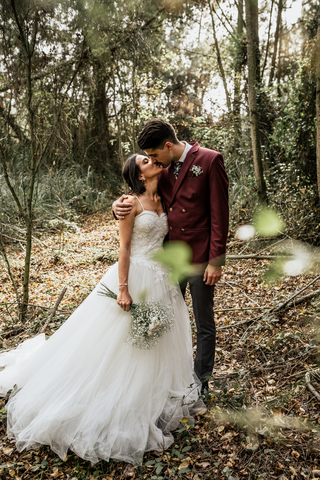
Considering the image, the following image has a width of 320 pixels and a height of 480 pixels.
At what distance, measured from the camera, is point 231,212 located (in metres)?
6.88

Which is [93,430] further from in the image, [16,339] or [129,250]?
[16,339]

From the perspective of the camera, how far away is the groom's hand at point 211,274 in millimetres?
2453

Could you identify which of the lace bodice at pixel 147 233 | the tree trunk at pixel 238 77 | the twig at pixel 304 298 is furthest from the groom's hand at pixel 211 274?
the tree trunk at pixel 238 77

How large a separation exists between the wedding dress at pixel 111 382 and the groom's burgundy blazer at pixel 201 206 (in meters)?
0.16

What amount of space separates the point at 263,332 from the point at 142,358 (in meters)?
1.54

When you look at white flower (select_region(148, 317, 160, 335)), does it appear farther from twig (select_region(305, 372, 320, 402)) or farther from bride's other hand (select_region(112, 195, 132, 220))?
twig (select_region(305, 372, 320, 402))

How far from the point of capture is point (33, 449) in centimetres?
229

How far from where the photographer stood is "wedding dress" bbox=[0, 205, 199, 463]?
7.34ft

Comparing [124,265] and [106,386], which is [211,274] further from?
[106,386]

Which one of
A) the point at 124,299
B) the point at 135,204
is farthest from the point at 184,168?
the point at 124,299

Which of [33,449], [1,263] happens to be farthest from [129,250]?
[1,263]

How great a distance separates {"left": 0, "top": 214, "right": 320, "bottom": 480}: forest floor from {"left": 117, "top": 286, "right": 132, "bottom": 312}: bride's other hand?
855 millimetres

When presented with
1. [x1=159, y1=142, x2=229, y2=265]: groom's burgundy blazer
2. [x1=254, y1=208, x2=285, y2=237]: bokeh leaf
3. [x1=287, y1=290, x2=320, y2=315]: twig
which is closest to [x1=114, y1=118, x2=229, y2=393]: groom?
[x1=159, y1=142, x2=229, y2=265]: groom's burgundy blazer

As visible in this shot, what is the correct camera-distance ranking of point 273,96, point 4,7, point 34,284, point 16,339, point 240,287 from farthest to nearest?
point 273,96 < point 34,284 < point 240,287 < point 16,339 < point 4,7
